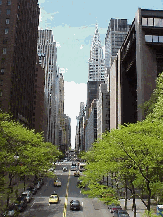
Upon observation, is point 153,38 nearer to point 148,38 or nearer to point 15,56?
point 148,38

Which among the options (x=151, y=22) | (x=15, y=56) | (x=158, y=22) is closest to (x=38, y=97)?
(x=15, y=56)

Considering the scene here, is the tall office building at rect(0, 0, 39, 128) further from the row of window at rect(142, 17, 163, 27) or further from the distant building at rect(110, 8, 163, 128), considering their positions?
the row of window at rect(142, 17, 163, 27)

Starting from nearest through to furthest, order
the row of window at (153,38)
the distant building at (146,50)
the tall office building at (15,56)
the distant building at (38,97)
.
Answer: the distant building at (146,50) → the row of window at (153,38) → the tall office building at (15,56) → the distant building at (38,97)

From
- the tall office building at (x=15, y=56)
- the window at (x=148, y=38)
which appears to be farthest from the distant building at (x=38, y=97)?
the window at (x=148, y=38)

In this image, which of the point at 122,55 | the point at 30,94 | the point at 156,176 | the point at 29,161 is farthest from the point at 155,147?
the point at 30,94

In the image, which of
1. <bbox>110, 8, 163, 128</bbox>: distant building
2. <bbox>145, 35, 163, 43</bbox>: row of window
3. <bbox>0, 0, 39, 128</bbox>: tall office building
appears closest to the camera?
<bbox>110, 8, 163, 128</bbox>: distant building

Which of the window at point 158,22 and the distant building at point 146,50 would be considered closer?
the distant building at point 146,50

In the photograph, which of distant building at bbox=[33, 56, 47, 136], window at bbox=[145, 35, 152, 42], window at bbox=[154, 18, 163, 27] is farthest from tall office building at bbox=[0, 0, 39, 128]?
window at bbox=[154, 18, 163, 27]

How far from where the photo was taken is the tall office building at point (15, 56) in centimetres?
6806

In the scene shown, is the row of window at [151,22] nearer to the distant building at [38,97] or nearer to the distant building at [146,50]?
the distant building at [146,50]

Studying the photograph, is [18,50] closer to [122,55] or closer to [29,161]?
[122,55]

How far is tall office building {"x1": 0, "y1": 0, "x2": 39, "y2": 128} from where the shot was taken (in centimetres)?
6806

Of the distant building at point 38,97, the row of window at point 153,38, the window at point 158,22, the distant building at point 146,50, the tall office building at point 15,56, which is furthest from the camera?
the distant building at point 38,97

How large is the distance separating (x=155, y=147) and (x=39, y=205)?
89.8ft
